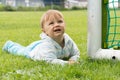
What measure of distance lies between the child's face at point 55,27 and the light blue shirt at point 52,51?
0.06 meters

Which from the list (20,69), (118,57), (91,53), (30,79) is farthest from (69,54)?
(30,79)

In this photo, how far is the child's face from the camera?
341 cm

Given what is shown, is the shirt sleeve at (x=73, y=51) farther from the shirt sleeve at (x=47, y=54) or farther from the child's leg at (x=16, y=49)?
the child's leg at (x=16, y=49)

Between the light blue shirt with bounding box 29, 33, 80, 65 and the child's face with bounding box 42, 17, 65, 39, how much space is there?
6 centimetres

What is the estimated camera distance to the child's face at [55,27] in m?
3.41

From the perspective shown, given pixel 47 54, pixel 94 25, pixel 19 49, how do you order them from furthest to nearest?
pixel 19 49 → pixel 94 25 → pixel 47 54

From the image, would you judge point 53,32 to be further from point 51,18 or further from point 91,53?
point 91,53

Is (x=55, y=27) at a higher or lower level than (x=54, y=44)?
higher

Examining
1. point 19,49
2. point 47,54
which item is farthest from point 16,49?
point 47,54

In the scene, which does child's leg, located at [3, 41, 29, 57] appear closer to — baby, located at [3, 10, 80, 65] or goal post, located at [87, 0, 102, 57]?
baby, located at [3, 10, 80, 65]

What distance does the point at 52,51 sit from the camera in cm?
341

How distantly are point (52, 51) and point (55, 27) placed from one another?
0.20 metres

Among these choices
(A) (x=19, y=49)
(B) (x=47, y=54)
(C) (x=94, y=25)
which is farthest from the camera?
(A) (x=19, y=49)

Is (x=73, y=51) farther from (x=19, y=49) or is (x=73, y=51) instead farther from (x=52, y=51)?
(x=19, y=49)
